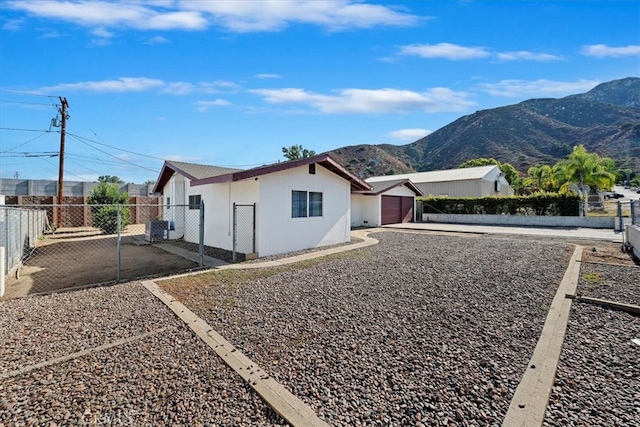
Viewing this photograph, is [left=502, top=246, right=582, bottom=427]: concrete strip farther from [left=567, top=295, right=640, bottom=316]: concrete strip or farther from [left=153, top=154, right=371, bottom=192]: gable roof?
[left=153, top=154, right=371, bottom=192]: gable roof

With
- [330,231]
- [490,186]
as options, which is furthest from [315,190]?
[490,186]

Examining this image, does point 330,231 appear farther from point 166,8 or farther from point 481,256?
point 166,8

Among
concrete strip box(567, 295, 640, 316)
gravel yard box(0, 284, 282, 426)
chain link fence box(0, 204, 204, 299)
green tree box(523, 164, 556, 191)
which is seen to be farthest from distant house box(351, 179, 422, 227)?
green tree box(523, 164, 556, 191)

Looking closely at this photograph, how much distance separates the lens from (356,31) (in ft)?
34.8

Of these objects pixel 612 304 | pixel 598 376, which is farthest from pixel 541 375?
pixel 612 304

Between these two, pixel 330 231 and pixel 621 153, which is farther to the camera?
pixel 621 153

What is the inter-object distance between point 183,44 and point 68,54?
4400 mm

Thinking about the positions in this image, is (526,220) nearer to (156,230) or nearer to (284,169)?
(284,169)

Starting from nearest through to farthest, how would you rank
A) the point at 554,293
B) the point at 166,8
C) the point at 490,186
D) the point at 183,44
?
the point at 554,293 → the point at 166,8 → the point at 183,44 → the point at 490,186

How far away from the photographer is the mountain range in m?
75.4

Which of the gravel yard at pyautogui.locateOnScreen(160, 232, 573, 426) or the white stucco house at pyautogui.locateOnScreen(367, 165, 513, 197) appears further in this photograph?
the white stucco house at pyautogui.locateOnScreen(367, 165, 513, 197)

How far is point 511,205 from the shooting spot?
864 inches

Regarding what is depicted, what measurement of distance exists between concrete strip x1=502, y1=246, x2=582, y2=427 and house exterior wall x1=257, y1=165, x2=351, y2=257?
23.5ft

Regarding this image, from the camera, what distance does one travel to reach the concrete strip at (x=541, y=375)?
96.4 inches
